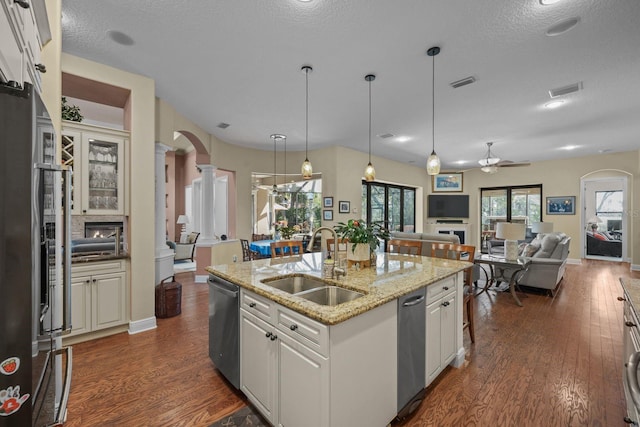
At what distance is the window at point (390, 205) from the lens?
25.0 ft

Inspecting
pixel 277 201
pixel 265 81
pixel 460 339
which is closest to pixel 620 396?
pixel 460 339

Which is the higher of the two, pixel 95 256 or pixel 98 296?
pixel 95 256

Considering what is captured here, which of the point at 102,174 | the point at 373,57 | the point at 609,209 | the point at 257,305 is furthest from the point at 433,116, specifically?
the point at 609,209

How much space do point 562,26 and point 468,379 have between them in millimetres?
3061

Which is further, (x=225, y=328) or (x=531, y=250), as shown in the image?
(x=531, y=250)

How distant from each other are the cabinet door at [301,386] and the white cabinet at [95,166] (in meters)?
2.76

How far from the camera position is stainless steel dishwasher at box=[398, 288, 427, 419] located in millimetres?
1762

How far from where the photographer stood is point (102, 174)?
306 centimetres

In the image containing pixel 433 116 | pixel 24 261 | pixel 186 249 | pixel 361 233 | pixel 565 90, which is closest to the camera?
pixel 24 261

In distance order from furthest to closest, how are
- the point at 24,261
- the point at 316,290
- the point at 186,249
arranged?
1. the point at 186,249
2. the point at 316,290
3. the point at 24,261

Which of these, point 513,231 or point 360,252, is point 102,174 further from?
point 513,231

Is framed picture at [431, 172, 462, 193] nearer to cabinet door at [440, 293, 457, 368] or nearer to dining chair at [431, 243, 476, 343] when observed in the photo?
dining chair at [431, 243, 476, 343]

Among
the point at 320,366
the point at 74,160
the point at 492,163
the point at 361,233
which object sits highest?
the point at 492,163

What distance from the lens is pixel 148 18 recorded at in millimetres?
2205
